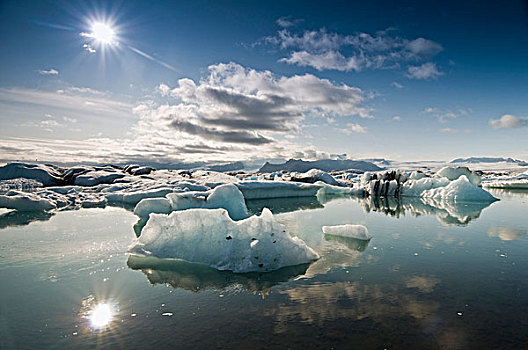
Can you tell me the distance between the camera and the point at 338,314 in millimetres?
2654

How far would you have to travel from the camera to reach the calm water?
232 centimetres

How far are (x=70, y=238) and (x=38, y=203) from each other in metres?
6.71

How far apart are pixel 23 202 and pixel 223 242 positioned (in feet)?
33.4

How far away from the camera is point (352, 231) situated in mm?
5777

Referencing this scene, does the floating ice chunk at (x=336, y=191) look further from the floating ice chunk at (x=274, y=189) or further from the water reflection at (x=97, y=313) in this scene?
the water reflection at (x=97, y=313)

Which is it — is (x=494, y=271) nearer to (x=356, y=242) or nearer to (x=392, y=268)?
(x=392, y=268)

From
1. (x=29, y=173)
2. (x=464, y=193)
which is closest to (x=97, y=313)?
(x=464, y=193)

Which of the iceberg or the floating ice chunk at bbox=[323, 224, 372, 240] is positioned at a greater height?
the iceberg

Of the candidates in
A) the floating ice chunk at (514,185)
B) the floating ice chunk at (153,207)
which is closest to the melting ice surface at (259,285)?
the floating ice chunk at (153,207)

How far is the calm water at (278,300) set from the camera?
2318 millimetres

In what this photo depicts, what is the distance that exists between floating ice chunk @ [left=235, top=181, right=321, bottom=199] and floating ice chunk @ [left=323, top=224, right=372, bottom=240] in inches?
367

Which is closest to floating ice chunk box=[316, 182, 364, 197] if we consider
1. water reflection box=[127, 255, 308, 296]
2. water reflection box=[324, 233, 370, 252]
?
water reflection box=[324, 233, 370, 252]

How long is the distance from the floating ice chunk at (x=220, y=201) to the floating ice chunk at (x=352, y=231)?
2237 mm

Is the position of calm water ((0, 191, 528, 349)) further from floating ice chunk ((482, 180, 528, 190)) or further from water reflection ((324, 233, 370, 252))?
floating ice chunk ((482, 180, 528, 190))
